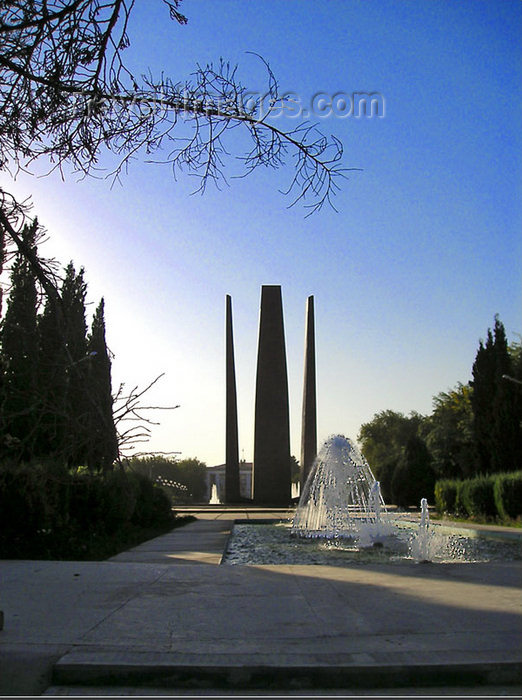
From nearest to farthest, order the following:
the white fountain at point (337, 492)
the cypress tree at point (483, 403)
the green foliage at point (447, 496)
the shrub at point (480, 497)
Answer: the white fountain at point (337, 492) < the shrub at point (480, 497) < the green foliage at point (447, 496) < the cypress tree at point (483, 403)

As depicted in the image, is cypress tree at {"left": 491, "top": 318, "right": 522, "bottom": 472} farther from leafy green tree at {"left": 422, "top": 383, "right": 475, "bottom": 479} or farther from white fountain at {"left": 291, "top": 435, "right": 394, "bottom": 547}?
white fountain at {"left": 291, "top": 435, "right": 394, "bottom": 547}

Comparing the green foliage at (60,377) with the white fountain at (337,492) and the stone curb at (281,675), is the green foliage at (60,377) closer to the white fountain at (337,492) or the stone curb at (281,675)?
the stone curb at (281,675)

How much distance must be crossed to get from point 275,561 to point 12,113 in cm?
652

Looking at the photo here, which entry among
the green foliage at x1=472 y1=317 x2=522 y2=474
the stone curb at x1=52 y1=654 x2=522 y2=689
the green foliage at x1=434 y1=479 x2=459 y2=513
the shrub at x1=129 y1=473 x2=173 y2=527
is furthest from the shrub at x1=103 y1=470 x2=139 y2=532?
the green foliage at x1=472 y1=317 x2=522 y2=474

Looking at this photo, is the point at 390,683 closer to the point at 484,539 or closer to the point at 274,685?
the point at 274,685

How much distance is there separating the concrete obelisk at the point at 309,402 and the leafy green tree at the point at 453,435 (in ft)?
19.0

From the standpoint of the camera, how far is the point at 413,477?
27.1 metres

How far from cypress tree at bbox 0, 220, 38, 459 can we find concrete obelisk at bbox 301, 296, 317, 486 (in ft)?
81.2

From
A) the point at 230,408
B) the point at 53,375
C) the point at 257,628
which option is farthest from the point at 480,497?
the point at 230,408

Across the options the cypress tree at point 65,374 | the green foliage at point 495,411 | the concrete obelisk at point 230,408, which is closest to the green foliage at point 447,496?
the green foliage at point 495,411

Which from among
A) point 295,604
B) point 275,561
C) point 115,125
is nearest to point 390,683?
point 295,604

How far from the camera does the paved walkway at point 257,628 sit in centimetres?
334

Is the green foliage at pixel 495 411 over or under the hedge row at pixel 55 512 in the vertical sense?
over

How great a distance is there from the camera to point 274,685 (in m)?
3.31
